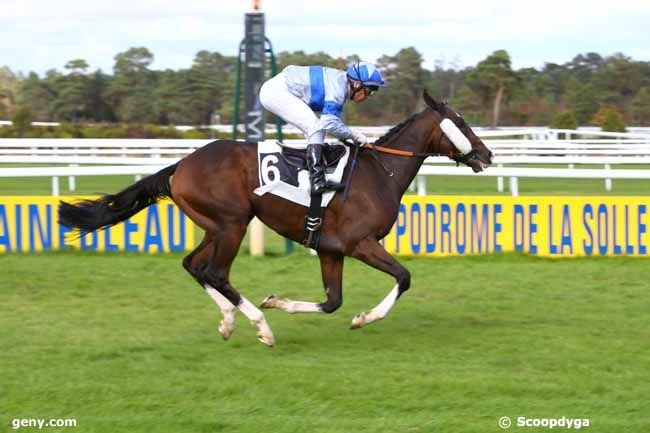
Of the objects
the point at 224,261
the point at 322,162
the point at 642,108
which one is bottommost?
the point at 224,261

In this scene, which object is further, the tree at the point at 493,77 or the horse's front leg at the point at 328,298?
the tree at the point at 493,77

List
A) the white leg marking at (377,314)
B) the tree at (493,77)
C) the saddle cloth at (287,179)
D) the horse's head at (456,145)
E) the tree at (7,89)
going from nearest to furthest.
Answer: the white leg marking at (377,314) < the saddle cloth at (287,179) < the horse's head at (456,145) < the tree at (493,77) < the tree at (7,89)

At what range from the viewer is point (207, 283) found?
276 inches

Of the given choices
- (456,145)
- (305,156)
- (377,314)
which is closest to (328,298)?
(377,314)

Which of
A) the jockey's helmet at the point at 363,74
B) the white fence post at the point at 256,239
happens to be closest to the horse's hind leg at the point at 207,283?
the jockey's helmet at the point at 363,74

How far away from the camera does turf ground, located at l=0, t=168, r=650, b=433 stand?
5.11 metres

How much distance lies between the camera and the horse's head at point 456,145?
7422mm

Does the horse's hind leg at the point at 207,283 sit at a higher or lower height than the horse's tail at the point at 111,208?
lower

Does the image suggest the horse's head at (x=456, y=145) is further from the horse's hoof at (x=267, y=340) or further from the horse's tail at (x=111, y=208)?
the horse's tail at (x=111, y=208)

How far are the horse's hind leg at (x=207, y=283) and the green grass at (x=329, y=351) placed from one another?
132 millimetres

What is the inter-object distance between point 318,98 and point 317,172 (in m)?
0.57

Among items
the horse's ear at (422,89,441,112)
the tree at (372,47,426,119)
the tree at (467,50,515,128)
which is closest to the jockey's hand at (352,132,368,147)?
the horse's ear at (422,89,441,112)

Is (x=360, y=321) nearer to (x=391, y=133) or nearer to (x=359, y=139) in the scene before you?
(x=359, y=139)

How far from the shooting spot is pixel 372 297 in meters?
8.56
